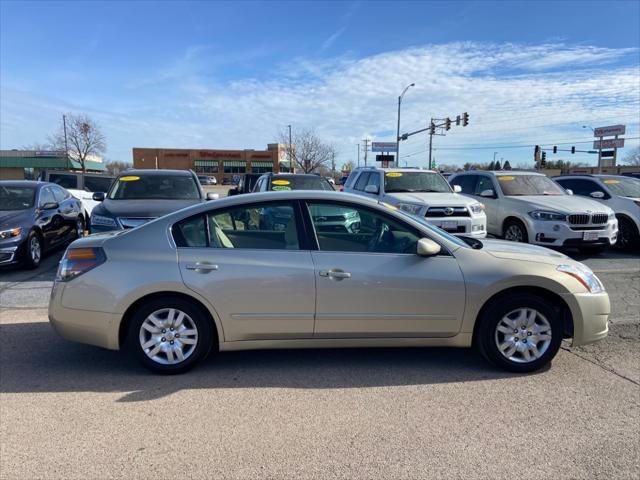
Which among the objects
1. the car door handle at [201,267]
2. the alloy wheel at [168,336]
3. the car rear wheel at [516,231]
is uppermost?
the car door handle at [201,267]

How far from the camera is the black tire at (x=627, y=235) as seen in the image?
10.0 metres

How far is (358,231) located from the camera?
407cm

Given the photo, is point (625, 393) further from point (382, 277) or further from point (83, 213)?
point (83, 213)

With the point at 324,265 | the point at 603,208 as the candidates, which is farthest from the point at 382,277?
the point at 603,208

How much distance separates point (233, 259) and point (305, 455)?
1.66 m

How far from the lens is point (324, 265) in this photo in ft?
12.3

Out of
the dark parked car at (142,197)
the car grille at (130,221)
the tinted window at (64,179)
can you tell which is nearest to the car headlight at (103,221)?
the dark parked car at (142,197)

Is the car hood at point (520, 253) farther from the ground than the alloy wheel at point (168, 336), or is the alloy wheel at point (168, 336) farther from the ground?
the car hood at point (520, 253)

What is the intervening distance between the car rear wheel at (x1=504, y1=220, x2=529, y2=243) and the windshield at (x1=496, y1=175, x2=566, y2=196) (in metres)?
0.79

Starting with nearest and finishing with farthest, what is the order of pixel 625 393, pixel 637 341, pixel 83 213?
pixel 625 393
pixel 637 341
pixel 83 213

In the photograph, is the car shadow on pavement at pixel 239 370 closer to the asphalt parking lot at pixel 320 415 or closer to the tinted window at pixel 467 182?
the asphalt parking lot at pixel 320 415

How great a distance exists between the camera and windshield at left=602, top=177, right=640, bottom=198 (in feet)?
34.9

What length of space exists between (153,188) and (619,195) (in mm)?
10465

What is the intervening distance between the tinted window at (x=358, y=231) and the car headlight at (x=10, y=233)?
6031 mm
